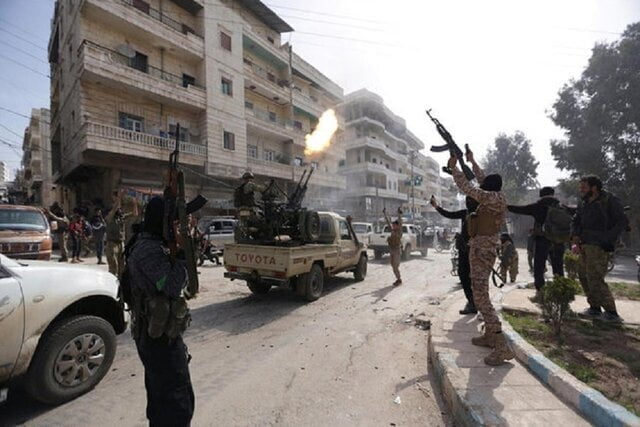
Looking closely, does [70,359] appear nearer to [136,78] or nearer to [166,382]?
[166,382]

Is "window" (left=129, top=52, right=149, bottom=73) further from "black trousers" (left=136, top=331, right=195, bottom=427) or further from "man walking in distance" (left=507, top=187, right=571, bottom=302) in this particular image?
"man walking in distance" (left=507, top=187, right=571, bottom=302)

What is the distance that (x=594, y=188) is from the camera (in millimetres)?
4227

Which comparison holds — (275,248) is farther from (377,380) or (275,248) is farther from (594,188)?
(594,188)

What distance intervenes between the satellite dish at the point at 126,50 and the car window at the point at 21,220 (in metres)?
11.0

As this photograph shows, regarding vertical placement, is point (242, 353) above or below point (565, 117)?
below

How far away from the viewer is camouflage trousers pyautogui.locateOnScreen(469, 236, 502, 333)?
335 cm

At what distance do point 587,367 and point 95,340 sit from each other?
4.49 m

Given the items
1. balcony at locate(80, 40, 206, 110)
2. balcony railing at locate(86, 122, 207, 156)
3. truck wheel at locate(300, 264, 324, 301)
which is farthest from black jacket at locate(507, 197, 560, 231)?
Result: balcony at locate(80, 40, 206, 110)

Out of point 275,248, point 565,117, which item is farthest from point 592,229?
point 565,117

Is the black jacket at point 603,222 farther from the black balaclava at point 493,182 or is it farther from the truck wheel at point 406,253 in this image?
the truck wheel at point 406,253

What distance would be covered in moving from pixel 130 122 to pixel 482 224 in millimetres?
17369

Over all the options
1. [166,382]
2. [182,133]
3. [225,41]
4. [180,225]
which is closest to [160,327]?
[166,382]

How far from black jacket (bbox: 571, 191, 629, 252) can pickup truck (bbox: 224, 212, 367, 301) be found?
14.2 feet

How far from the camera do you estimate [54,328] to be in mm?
2754
